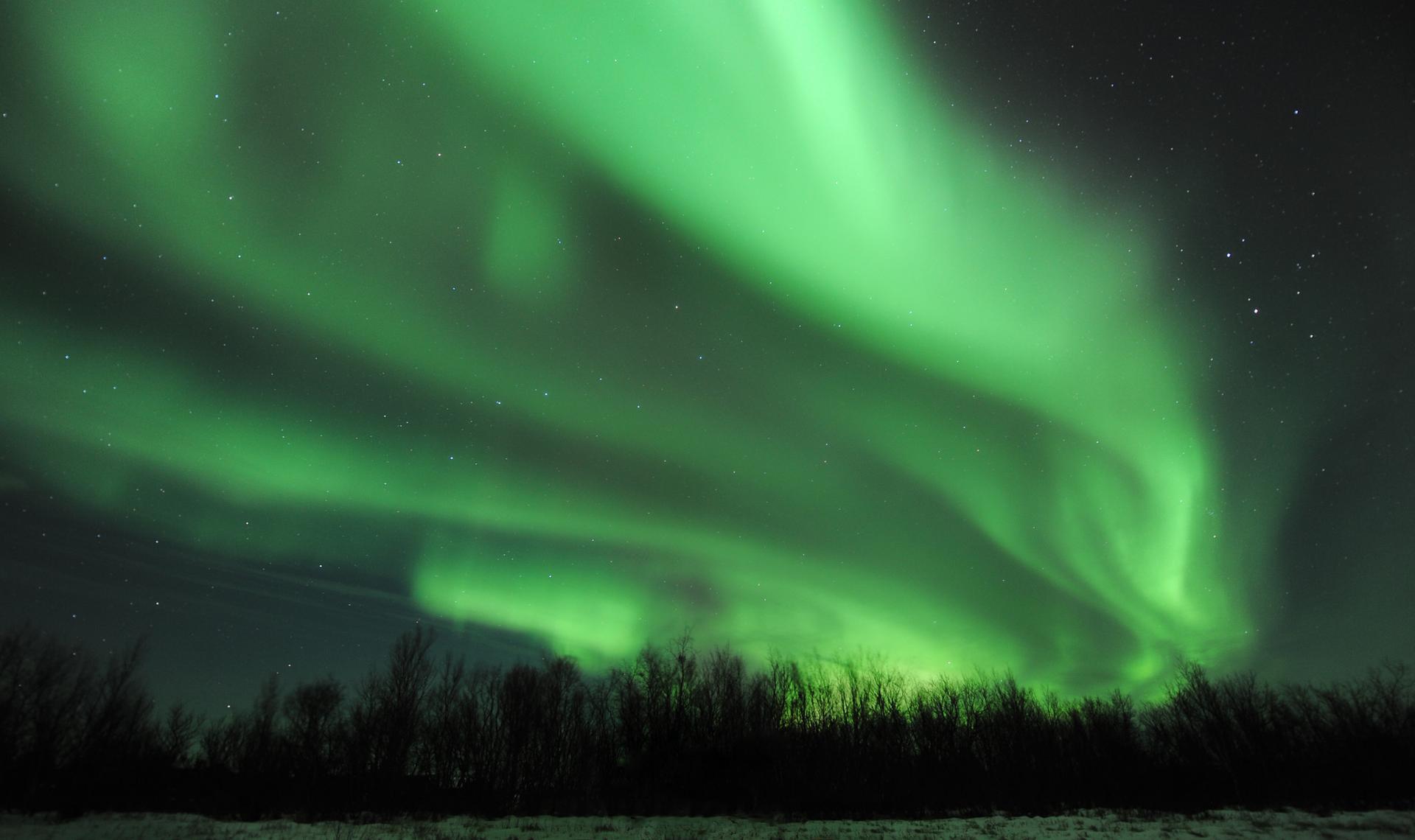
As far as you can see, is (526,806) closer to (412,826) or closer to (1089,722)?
(412,826)

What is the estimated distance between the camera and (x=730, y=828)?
38312 millimetres

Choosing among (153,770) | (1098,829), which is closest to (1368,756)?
(1098,829)

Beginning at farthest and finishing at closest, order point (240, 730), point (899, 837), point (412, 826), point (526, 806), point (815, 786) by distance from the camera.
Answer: point (240, 730) → point (815, 786) → point (526, 806) → point (412, 826) → point (899, 837)

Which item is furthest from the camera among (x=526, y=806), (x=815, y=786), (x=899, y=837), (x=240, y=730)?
(x=240, y=730)

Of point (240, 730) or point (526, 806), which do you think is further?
point (240, 730)

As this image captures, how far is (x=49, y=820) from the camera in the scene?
112 feet

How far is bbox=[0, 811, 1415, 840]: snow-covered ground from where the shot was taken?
97.7ft

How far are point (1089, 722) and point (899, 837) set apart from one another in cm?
5889

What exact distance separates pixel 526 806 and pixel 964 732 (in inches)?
1936

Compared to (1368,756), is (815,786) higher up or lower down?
lower down

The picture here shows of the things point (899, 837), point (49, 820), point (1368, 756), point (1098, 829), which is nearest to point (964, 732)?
point (1368, 756)

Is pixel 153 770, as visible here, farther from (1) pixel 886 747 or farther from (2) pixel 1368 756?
(2) pixel 1368 756

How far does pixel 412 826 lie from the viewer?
36.6 metres

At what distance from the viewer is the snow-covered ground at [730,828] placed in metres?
29.8
